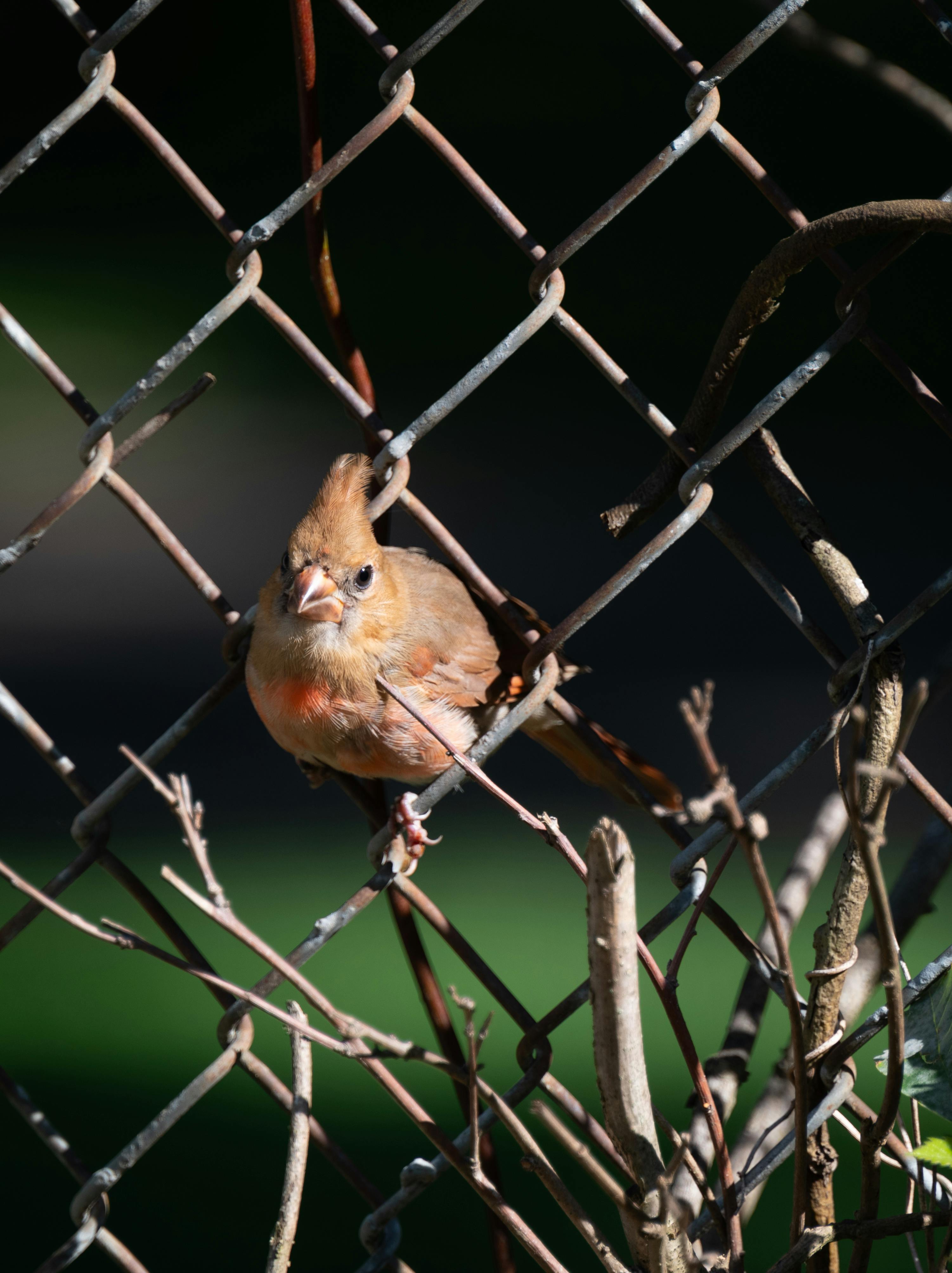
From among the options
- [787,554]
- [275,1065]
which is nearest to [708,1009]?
[275,1065]

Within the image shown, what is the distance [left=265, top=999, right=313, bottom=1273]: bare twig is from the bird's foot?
0.75ft

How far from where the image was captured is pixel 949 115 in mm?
1295

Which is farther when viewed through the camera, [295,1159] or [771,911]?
[295,1159]

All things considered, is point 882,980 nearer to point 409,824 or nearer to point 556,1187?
point 556,1187

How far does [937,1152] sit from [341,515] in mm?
879

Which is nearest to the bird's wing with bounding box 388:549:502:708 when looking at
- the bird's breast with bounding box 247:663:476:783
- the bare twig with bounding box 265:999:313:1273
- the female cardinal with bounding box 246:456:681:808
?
the female cardinal with bounding box 246:456:681:808

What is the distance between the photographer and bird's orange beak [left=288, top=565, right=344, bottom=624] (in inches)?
56.7

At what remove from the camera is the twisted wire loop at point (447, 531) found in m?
0.98

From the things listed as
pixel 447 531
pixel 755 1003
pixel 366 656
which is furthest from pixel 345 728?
pixel 755 1003

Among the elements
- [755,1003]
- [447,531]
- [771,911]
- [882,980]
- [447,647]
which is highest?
[447,531]

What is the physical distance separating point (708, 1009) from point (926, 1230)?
6.76 ft

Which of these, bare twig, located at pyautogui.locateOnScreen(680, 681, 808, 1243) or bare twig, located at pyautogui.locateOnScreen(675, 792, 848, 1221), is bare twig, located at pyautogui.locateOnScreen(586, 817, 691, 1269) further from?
bare twig, located at pyautogui.locateOnScreen(675, 792, 848, 1221)

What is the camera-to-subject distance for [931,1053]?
928 millimetres

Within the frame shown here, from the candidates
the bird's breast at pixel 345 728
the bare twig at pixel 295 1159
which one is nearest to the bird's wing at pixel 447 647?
the bird's breast at pixel 345 728
